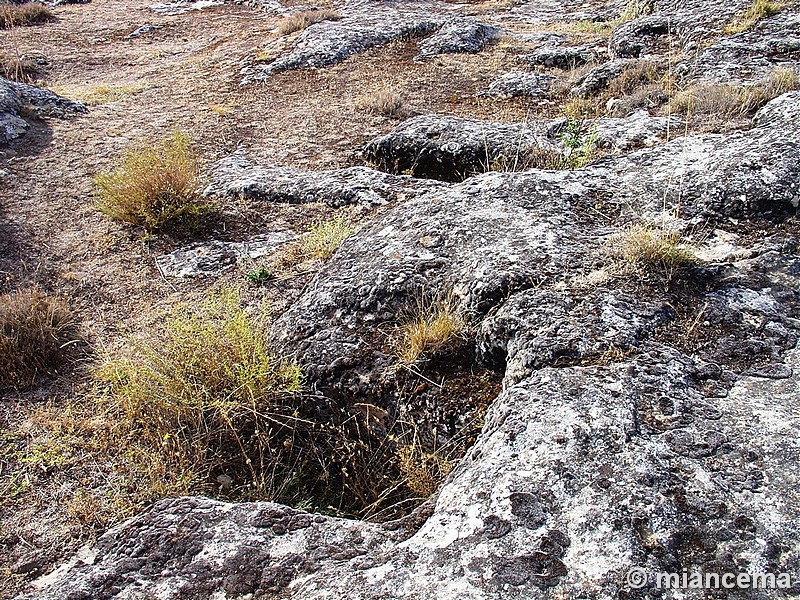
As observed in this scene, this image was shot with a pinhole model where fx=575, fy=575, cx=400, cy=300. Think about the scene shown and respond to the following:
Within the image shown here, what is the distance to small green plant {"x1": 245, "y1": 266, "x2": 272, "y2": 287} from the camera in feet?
16.4

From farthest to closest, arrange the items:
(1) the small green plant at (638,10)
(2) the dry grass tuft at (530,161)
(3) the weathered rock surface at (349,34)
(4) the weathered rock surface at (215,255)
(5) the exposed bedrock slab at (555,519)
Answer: (3) the weathered rock surface at (349,34), (1) the small green plant at (638,10), (2) the dry grass tuft at (530,161), (4) the weathered rock surface at (215,255), (5) the exposed bedrock slab at (555,519)

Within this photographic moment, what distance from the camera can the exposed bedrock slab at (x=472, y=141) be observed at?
5.89 metres

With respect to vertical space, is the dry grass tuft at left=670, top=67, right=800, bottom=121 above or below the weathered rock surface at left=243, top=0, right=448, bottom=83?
below

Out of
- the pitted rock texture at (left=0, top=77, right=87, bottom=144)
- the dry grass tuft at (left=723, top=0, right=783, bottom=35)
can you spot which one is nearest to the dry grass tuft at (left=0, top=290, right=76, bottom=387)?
the pitted rock texture at (left=0, top=77, right=87, bottom=144)

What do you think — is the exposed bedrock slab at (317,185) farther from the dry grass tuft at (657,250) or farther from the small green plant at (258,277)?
the dry grass tuft at (657,250)

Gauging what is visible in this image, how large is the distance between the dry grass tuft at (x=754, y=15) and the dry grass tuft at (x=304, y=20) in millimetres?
9111

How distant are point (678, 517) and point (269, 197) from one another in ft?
17.8

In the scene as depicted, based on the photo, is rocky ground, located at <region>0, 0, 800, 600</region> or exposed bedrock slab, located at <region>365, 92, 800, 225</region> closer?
rocky ground, located at <region>0, 0, 800, 600</region>

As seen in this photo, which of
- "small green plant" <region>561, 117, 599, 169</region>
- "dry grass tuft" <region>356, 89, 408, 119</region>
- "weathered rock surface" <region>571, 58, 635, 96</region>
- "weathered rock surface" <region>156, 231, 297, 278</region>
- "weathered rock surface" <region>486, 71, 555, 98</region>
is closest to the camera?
"weathered rock surface" <region>156, 231, 297, 278</region>

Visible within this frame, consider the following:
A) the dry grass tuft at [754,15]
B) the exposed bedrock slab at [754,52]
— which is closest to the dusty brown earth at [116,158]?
the exposed bedrock slab at [754,52]

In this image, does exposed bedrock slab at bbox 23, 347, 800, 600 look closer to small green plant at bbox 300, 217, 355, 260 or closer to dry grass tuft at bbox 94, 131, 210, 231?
small green plant at bbox 300, 217, 355, 260

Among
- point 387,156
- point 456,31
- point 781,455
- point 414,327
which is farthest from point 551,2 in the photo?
point 781,455

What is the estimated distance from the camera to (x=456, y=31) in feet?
38.7

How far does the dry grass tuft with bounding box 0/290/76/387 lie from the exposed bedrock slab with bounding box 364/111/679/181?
3.94 meters
